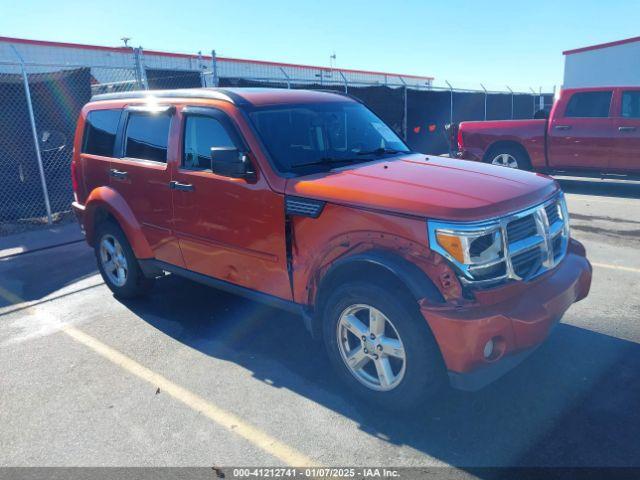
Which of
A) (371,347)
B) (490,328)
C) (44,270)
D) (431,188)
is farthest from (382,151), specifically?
(44,270)

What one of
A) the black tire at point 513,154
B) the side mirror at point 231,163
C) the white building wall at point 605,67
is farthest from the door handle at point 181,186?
the white building wall at point 605,67

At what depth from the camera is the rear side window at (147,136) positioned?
183 inches

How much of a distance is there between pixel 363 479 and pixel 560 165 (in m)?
9.68

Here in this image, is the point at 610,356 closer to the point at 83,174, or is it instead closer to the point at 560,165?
the point at 83,174

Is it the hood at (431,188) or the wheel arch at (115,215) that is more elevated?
the hood at (431,188)

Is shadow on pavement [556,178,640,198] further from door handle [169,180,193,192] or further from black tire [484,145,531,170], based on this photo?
Result: door handle [169,180,193,192]

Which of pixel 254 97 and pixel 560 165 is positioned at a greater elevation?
pixel 254 97

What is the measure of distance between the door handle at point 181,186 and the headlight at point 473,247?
2166 mm

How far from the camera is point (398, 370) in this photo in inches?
130

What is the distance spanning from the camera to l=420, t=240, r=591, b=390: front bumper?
285 centimetres

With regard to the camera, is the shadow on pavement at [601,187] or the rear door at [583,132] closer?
the rear door at [583,132]

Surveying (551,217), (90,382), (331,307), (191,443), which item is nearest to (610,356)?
(551,217)

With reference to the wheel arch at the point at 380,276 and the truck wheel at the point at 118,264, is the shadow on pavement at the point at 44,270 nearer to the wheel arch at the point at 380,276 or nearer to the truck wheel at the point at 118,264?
the truck wheel at the point at 118,264

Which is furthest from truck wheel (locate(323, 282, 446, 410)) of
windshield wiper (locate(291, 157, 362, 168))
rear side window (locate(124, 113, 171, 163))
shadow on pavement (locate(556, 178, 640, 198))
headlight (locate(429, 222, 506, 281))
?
shadow on pavement (locate(556, 178, 640, 198))
